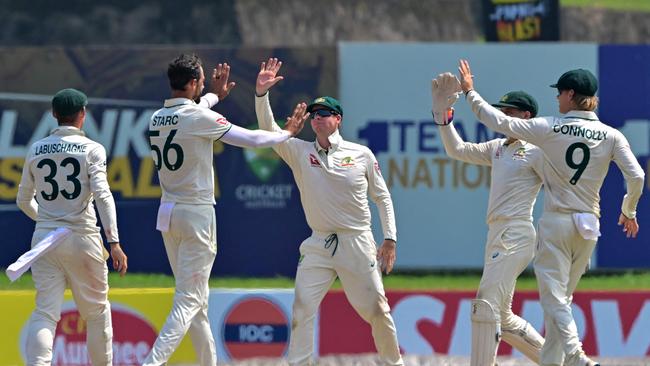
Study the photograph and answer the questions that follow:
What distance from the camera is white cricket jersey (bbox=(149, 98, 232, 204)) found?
9.10m

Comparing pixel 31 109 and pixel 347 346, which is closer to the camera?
pixel 347 346

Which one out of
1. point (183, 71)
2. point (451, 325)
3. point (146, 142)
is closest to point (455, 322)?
point (451, 325)

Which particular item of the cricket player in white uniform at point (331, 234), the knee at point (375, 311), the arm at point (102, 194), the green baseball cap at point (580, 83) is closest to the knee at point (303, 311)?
the cricket player in white uniform at point (331, 234)

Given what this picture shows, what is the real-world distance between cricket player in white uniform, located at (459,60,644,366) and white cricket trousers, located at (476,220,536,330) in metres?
0.35

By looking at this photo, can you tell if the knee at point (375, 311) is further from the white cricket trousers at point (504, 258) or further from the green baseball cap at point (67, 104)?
the green baseball cap at point (67, 104)

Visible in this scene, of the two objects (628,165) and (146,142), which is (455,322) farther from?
(146,142)

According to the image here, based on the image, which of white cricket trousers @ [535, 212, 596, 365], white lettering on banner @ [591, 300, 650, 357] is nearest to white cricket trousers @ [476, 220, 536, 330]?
white cricket trousers @ [535, 212, 596, 365]

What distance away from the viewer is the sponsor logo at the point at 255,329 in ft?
37.2

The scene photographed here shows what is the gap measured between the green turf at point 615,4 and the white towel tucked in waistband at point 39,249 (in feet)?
64.1

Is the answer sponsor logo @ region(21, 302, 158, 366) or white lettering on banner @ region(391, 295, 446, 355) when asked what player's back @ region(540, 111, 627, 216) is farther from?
sponsor logo @ region(21, 302, 158, 366)

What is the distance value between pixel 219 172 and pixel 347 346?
17.7 ft

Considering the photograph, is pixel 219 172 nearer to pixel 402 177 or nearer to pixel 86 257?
pixel 402 177

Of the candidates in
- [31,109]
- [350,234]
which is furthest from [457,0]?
[350,234]

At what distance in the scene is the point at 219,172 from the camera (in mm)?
16391
